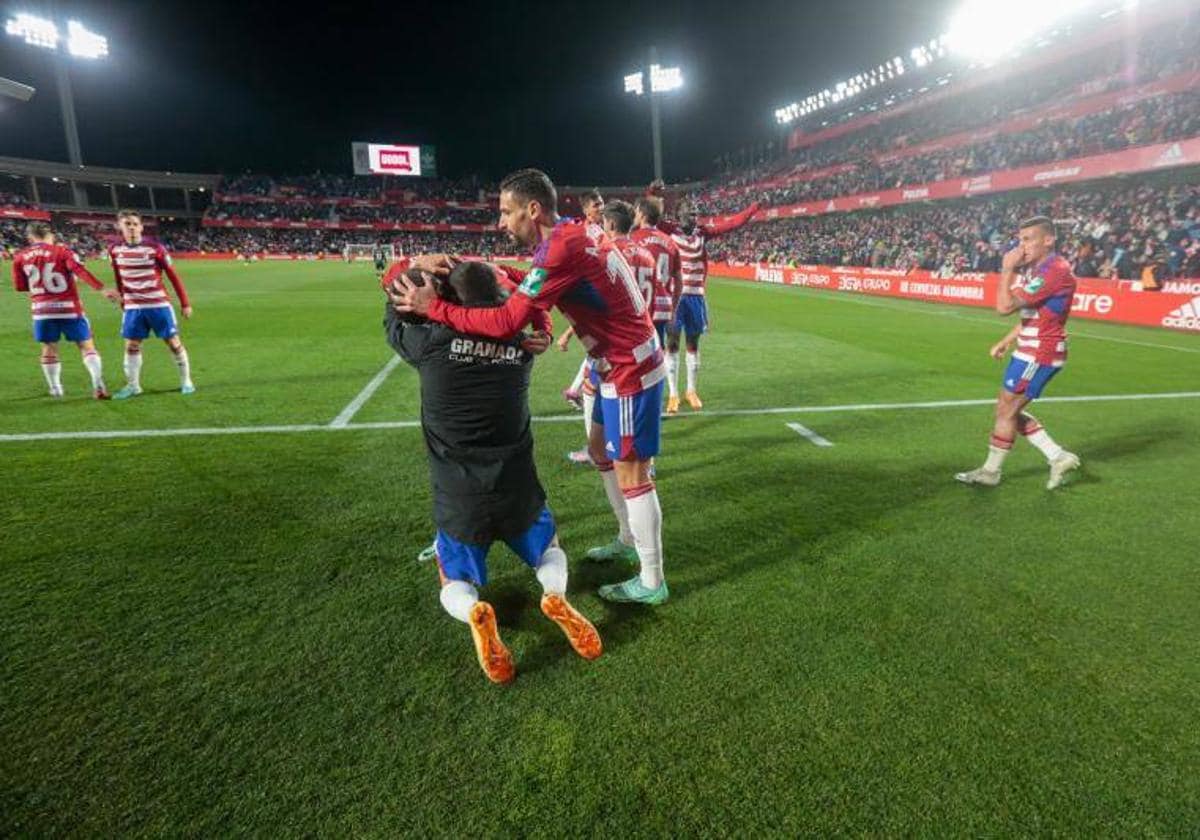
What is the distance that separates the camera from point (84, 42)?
52.3 metres

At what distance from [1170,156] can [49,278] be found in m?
30.2

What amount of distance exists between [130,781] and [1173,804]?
11.9 feet

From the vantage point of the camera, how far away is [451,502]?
2.97 m

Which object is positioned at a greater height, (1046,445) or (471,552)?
(471,552)

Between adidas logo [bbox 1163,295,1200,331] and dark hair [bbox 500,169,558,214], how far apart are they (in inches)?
684

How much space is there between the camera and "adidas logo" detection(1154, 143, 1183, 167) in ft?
69.7

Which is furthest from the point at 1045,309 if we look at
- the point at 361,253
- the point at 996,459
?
the point at 361,253

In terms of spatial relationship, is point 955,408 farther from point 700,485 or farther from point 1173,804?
point 1173,804

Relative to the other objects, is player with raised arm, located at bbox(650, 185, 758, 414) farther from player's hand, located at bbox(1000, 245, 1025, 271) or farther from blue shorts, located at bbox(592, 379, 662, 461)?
blue shorts, located at bbox(592, 379, 662, 461)

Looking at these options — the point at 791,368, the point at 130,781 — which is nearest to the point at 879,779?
the point at 130,781

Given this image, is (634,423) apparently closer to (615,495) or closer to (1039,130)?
(615,495)

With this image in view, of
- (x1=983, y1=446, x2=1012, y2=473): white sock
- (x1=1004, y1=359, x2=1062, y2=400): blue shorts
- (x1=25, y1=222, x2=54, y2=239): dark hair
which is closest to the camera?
(x1=1004, y1=359, x2=1062, y2=400): blue shorts

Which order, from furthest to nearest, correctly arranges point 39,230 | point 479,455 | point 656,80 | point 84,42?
point 84,42, point 656,80, point 39,230, point 479,455

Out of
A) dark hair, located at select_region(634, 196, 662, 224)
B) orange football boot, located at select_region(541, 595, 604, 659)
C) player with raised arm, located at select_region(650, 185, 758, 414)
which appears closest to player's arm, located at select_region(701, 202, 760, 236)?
player with raised arm, located at select_region(650, 185, 758, 414)
